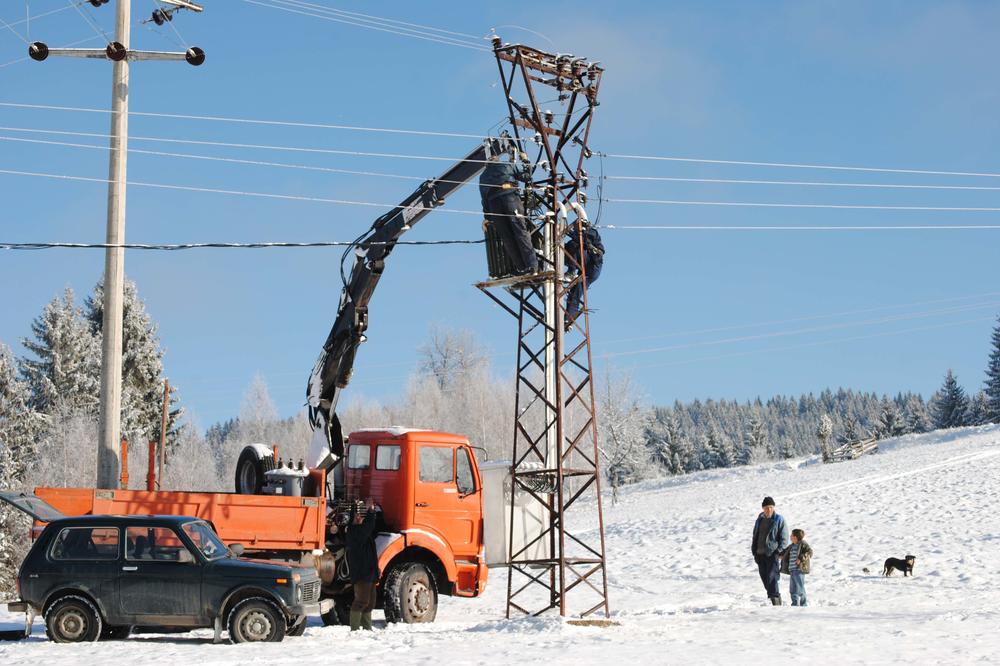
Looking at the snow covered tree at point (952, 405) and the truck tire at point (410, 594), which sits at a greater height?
the snow covered tree at point (952, 405)

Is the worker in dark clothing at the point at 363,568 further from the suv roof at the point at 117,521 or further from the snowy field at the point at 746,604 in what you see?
the suv roof at the point at 117,521

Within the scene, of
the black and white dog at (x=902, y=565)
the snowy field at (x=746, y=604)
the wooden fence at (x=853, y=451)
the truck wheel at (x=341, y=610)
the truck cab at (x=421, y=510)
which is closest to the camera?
the snowy field at (x=746, y=604)

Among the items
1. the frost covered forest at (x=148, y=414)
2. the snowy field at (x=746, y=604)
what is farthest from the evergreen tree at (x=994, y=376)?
the snowy field at (x=746, y=604)

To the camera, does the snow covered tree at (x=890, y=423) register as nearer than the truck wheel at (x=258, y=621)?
No

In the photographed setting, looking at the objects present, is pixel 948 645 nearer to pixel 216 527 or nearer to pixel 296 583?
pixel 296 583

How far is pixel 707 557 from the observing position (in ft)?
93.8

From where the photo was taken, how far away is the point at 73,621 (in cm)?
1428

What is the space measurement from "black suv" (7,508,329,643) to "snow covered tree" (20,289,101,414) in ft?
143

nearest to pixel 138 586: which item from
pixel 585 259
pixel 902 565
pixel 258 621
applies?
pixel 258 621

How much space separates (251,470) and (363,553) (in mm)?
3839

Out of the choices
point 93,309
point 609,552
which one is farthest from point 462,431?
point 609,552

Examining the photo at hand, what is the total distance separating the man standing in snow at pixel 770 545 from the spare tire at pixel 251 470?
8.61m

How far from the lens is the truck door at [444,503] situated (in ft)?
59.5

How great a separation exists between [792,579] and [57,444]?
4274 centimetres
